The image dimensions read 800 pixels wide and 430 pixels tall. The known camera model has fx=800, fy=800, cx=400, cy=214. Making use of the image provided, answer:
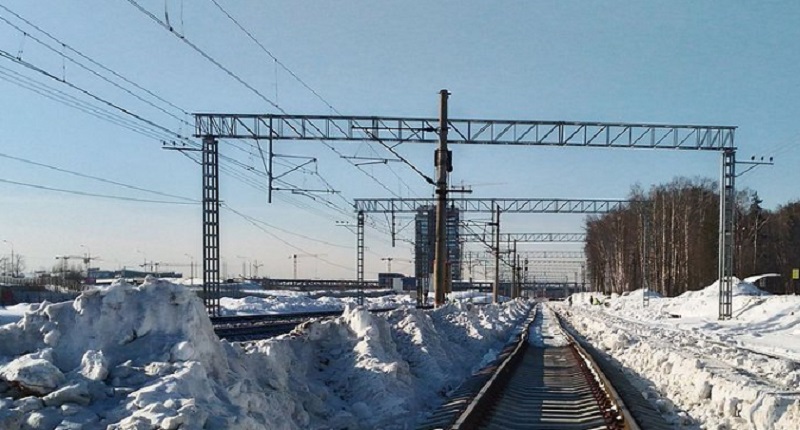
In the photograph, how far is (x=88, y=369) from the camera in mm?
8008

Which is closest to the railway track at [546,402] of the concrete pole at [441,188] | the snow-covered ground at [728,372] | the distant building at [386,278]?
the snow-covered ground at [728,372]

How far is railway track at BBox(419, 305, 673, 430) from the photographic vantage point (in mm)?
11727

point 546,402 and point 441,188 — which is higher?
point 441,188

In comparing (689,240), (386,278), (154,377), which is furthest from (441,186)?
(386,278)

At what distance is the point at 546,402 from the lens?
15141 mm

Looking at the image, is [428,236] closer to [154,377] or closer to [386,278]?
[154,377]

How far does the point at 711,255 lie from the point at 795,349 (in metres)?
A: 65.3

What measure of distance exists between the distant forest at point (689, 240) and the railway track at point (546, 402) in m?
60.1

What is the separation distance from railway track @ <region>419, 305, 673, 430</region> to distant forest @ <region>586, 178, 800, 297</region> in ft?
197

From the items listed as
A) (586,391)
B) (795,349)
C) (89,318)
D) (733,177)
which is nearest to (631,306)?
(733,177)

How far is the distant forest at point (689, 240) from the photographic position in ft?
283

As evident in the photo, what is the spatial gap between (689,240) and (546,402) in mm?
76454

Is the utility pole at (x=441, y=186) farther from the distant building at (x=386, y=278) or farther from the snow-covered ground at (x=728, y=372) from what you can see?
the distant building at (x=386, y=278)

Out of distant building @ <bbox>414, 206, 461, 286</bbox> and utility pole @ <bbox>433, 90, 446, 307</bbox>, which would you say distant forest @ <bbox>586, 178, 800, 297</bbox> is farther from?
utility pole @ <bbox>433, 90, 446, 307</bbox>
